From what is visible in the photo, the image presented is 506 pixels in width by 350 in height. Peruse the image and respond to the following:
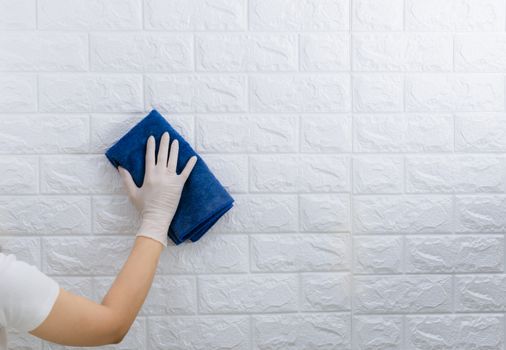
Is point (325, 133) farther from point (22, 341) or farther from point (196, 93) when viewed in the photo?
point (22, 341)

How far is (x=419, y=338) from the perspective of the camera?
5.47 ft

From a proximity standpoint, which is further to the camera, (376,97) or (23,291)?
(376,97)

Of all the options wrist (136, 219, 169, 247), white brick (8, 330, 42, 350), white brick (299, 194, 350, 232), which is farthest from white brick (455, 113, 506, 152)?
white brick (8, 330, 42, 350)

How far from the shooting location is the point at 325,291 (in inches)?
64.9

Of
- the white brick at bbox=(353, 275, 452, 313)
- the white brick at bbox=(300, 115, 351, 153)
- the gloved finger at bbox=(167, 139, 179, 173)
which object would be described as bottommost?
the white brick at bbox=(353, 275, 452, 313)

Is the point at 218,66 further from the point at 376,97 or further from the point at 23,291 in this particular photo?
the point at 23,291

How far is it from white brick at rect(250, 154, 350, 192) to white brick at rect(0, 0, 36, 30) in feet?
2.17

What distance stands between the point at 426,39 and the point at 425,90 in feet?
0.43

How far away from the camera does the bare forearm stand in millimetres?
1273

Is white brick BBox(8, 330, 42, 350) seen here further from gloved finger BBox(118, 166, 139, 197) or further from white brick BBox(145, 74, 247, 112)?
white brick BBox(145, 74, 247, 112)

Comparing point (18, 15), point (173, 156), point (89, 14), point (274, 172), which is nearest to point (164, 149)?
point (173, 156)

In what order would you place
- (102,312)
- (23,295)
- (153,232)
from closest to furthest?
(23,295), (102,312), (153,232)

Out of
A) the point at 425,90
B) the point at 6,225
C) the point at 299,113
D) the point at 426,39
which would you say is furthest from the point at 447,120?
the point at 6,225

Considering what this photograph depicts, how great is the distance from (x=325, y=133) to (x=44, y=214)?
0.75 meters
